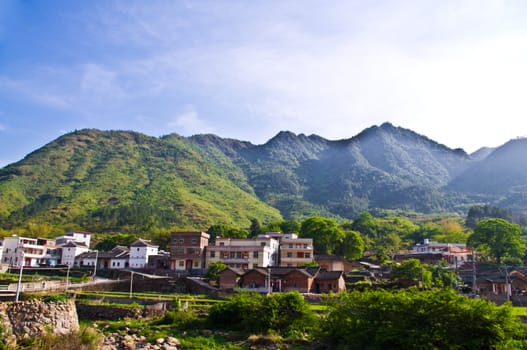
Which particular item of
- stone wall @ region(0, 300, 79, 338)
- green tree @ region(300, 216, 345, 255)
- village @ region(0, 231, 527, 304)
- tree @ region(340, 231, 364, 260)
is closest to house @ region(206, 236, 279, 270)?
village @ region(0, 231, 527, 304)

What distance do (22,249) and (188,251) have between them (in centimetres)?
3051

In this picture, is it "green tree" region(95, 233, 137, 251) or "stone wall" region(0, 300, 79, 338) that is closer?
"stone wall" region(0, 300, 79, 338)

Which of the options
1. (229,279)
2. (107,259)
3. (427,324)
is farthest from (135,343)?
(107,259)

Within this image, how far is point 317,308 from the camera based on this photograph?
4066 centimetres

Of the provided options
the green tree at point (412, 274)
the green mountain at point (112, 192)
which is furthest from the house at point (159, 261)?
the green tree at point (412, 274)

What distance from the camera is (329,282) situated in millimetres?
54094

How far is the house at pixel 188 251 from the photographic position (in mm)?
70625

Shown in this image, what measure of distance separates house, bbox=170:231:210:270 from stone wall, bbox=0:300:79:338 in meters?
43.8

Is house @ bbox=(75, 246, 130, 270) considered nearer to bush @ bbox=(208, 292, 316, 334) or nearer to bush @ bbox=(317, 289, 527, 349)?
bush @ bbox=(208, 292, 316, 334)

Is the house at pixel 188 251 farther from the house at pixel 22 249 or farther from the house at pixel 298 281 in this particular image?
the house at pixel 22 249

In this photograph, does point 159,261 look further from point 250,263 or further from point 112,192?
point 112,192

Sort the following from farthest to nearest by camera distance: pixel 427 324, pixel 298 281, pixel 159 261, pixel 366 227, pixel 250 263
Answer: pixel 366 227 < pixel 159 261 < pixel 250 263 < pixel 298 281 < pixel 427 324

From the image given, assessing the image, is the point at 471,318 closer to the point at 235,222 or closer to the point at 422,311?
the point at 422,311

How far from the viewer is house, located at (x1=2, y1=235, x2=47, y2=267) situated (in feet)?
260
